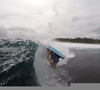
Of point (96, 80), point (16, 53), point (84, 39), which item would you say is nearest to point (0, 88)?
point (16, 53)

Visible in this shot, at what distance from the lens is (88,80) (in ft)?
19.6

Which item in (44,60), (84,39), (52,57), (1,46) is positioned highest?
(1,46)

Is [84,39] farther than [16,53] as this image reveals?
Yes

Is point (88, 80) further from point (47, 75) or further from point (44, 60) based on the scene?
point (44, 60)

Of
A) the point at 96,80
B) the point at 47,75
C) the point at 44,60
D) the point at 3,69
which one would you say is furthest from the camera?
the point at 44,60

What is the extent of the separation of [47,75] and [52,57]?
1.55m

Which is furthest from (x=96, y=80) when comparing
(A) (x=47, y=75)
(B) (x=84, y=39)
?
(B) (x=84, y=39)

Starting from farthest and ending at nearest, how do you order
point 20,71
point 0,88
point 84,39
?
point 84,39 → point 20,71 → point 0,88

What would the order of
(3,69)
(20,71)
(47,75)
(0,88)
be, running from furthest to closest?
(47,75), (20,71), (3,69), (0,88)

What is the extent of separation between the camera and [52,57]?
7.45 m

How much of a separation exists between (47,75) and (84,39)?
49.2m

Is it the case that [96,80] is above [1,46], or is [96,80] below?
below

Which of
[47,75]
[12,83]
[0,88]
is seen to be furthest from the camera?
[47,75]

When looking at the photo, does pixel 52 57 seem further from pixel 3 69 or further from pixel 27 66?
pixel 3 69
